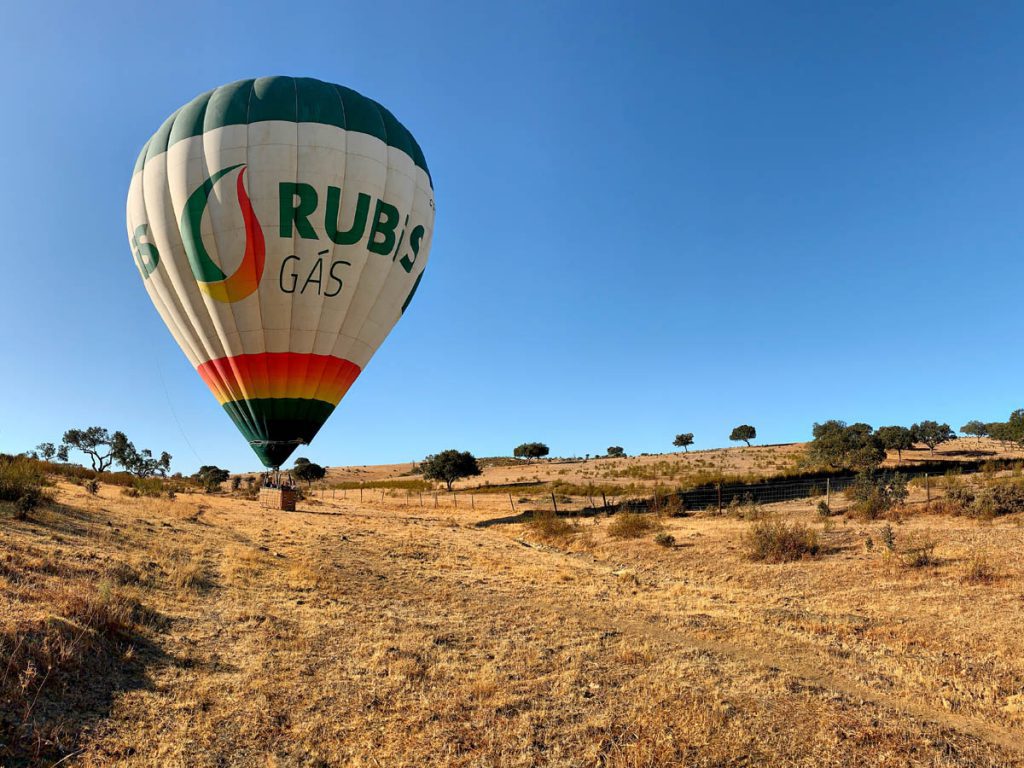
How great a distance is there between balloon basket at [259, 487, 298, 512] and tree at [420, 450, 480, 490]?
22945 millimetres

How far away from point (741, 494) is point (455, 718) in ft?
101

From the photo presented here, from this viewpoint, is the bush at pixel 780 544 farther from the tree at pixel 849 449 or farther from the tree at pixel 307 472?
the tree at pixel 307 472

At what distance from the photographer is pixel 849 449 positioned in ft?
165

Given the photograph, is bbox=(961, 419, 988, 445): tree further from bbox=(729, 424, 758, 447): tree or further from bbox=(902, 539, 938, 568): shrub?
bbox=(902, 539, 938, 568): shrub

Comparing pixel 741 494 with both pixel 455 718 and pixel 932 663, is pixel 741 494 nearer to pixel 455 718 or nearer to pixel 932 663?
pixel 932 663

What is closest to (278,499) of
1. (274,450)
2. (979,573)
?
(274,450)

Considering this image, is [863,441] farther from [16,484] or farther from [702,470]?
[16,484]

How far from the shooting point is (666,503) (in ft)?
97.7

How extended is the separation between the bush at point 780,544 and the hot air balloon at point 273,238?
54.2 feet

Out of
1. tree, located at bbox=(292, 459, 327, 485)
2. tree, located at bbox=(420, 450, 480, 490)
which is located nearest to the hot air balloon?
tree, located at bbox=(420, 450, 480, 490)

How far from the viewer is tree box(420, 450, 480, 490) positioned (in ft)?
181

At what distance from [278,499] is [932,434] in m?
68.8

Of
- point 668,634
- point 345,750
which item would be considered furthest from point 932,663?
point 345,750

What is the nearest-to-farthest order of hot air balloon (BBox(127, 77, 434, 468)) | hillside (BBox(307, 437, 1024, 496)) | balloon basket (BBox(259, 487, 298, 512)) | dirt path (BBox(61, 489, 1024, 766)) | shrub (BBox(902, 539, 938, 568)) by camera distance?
dirt path (BBox(61, 489, 1024, 766)) → shrub (BBox(902, 539, 938, 568)) → hot air balloon (BBox(127, 77, 434, 468)) → balloon basket (BBox(259, 487, 298, 512)) → hillside (BBox(307, 437, 1024, 496))
